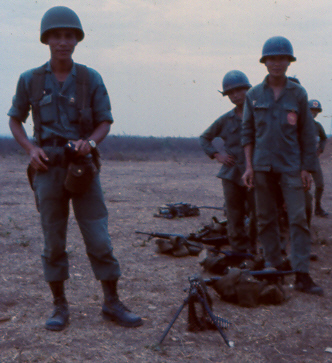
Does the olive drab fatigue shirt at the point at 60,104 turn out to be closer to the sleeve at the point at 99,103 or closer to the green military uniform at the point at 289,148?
the sleeve at the point at 99,103

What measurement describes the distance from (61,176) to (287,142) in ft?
7.72

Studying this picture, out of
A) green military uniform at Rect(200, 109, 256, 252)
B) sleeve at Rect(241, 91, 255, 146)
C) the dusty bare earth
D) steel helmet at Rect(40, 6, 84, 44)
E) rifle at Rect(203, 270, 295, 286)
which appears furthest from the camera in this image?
green military uniform at Rect(200, 109, 256, 252)

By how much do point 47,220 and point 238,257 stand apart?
8.47 ft

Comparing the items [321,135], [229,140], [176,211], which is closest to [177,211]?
[176,211]

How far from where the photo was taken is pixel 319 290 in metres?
4.91

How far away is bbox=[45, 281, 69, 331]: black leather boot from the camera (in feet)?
13.1

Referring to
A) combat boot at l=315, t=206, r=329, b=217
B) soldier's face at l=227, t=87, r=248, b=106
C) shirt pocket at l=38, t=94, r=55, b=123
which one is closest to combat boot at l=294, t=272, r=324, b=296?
soldier's face at l=227, t=87, r=248, b=106

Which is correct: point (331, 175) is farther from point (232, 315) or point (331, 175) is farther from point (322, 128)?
point (232, 315)

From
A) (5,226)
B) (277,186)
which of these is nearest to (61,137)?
(277,186)

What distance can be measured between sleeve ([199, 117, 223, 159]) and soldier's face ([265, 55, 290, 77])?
4.13ft

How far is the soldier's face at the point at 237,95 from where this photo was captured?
5934 millimetres

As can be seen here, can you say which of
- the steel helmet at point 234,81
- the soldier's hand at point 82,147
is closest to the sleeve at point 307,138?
the steel helmet at point 234,81

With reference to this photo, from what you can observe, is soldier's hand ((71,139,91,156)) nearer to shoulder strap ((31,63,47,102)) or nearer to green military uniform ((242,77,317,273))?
shoulder strap ((31,63,47,102))

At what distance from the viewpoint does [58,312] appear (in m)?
4.09
